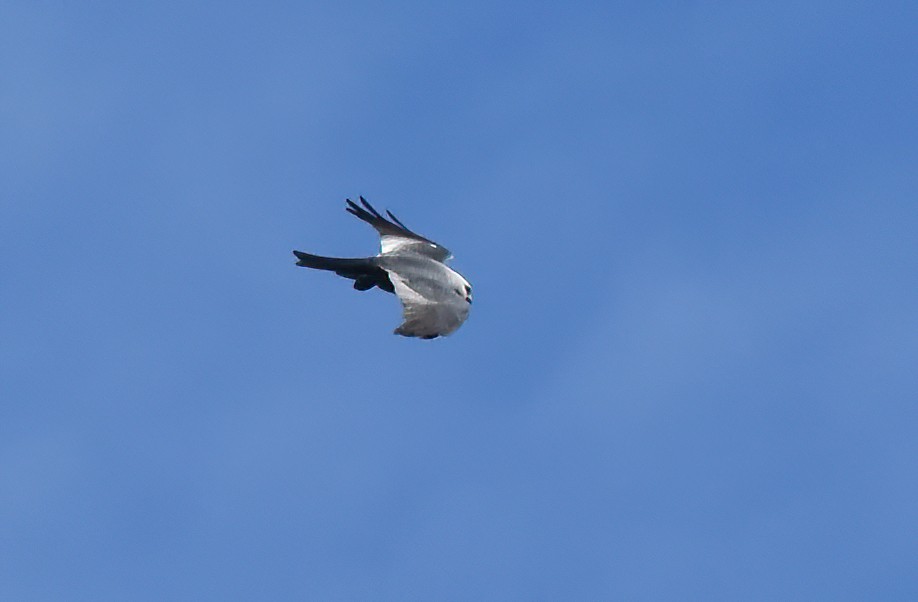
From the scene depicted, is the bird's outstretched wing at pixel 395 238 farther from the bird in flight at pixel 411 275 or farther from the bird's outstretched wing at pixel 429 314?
the bird's outstretched wing at pixel 429 314

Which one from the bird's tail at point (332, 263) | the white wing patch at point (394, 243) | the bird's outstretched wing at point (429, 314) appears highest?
the white wing patch at point (394, 243)

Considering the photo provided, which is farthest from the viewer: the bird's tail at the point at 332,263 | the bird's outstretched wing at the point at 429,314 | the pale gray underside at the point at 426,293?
the bird's tail at the point at 332,263

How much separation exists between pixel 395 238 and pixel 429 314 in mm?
12749

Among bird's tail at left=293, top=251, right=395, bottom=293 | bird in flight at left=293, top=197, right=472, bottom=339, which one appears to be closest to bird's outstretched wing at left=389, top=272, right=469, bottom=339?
bird in flight at left=293, top=197, right=472, bottom=339

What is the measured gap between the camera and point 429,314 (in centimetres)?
4566

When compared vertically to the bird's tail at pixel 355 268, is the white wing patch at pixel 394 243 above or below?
above

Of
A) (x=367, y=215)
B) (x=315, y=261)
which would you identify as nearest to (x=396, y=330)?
(x=315, y=261)

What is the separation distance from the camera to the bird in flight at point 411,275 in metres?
45.3

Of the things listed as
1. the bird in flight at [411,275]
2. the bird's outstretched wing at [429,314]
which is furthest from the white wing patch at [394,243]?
the bird's outstretched wing at [429,314]

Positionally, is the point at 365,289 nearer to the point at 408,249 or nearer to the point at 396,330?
the point at 408,249

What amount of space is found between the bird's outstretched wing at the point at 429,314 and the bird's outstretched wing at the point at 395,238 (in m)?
6.77

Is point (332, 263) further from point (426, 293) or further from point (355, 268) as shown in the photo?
point (426, 293)

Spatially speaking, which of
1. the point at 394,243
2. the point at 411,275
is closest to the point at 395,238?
the point at 394,243

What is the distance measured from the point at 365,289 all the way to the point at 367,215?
5.97m
